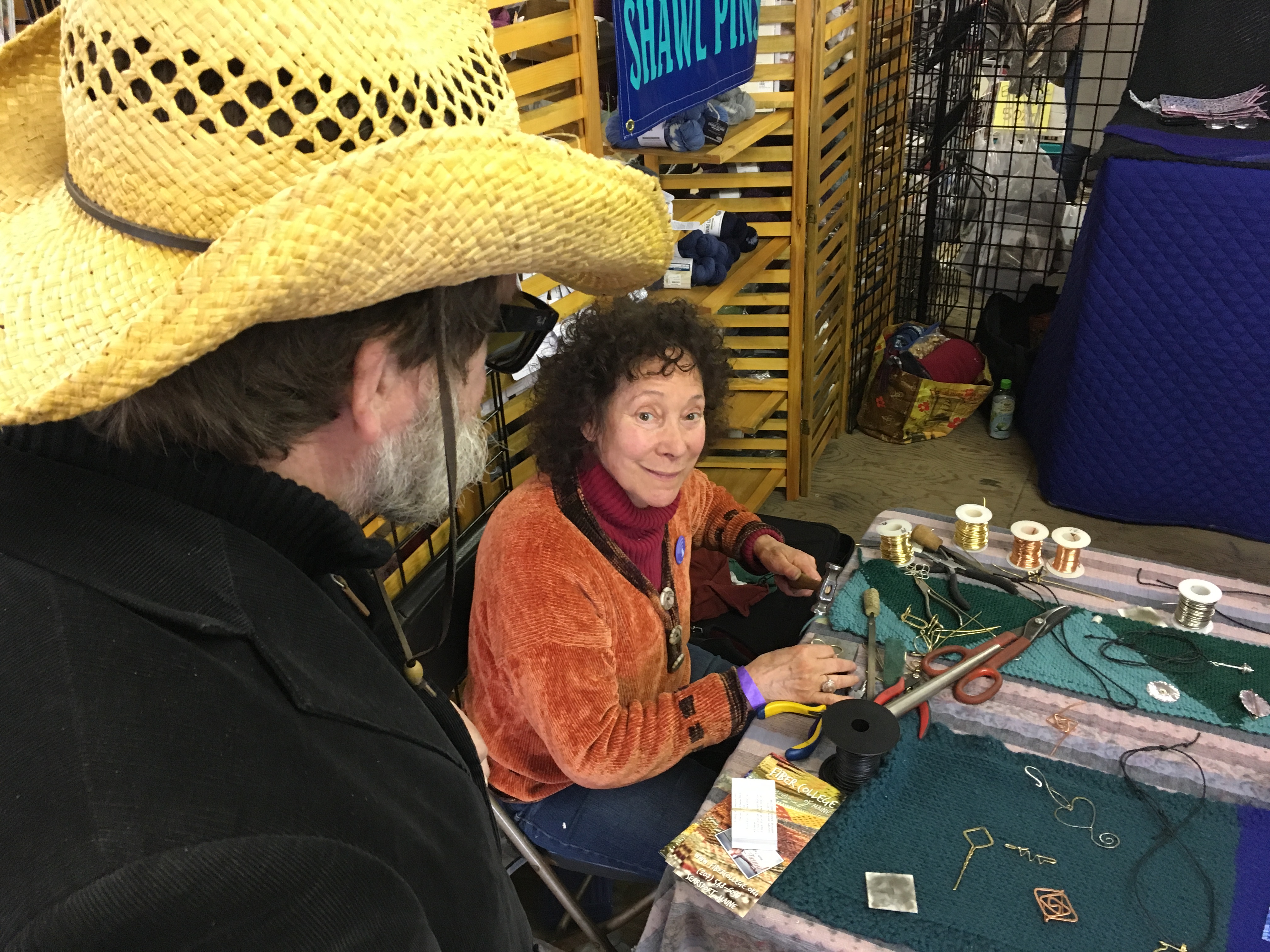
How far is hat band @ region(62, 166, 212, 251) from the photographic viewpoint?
77 centimetres

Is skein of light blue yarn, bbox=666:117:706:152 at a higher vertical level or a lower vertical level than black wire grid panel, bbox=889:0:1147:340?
higher

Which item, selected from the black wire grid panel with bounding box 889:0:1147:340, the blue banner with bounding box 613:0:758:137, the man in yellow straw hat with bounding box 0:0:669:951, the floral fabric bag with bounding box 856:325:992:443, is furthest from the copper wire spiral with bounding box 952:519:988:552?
the black wire grid panel with bounding box 889:0:1147:340

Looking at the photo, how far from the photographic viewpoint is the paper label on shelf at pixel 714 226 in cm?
322

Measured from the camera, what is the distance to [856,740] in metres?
1.44

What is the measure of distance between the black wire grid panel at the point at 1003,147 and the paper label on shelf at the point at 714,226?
6.54 ft

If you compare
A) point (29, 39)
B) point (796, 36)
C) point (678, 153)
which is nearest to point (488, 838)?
point (29, 39)

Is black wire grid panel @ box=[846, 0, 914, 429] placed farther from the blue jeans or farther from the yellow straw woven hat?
the yellow straw woven hat

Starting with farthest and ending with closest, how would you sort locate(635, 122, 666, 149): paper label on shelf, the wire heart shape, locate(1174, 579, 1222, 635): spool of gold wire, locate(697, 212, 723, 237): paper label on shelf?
locate(697, 212, 723, 237): paper label on shelf < locate(635, 122, 666, 149): paper label on shelf < locate(1174, 579, 1222, 635): spool of gold wire < the wire heart shape

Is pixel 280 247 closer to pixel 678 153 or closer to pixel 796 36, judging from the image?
pixel 678 153

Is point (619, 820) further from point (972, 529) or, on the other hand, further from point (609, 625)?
point (972, 529)

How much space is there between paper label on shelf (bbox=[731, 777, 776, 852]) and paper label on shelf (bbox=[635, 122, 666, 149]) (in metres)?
1.79

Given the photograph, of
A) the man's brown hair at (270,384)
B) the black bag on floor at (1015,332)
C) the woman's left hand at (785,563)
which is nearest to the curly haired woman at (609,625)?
the woman's left hand at (785,563)

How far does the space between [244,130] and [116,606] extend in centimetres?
39

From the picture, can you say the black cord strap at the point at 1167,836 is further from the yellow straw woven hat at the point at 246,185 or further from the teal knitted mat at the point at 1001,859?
the yellow straw woven hat at the point at 246,185
